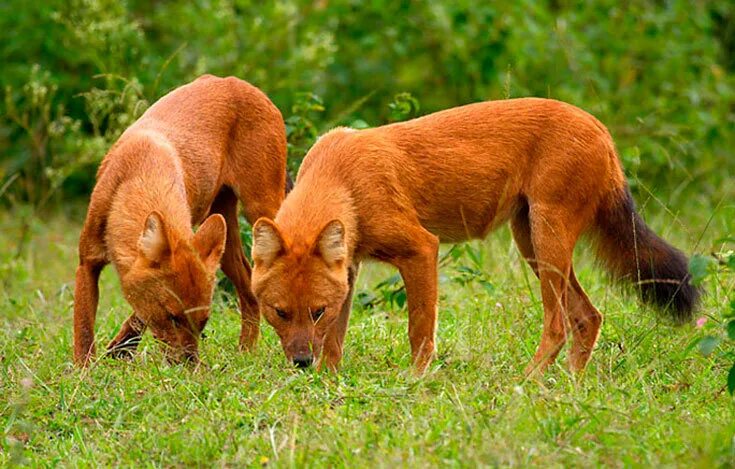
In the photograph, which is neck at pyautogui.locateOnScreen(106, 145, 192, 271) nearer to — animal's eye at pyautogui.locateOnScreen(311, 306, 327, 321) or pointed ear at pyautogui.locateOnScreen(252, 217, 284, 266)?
pointed ear at pyautogui.locateOnScreen(252, 217, 284, 266)

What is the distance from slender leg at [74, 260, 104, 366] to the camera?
6680mm

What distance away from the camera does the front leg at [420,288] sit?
651 centimetres

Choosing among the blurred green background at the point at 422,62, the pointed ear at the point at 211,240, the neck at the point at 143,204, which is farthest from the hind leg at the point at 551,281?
the blurred green background at the point at 422,62

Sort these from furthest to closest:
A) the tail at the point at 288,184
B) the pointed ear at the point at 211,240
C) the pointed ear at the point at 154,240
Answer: the tail at the point at 288,184, the pointed ear at the point at 211,240, the pointed ear at the point at 154,240

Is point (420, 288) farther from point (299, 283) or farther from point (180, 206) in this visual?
point (180, 206)

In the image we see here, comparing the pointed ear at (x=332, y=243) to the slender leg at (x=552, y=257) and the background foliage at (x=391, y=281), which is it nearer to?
the background foliage at (x=391, y=281)

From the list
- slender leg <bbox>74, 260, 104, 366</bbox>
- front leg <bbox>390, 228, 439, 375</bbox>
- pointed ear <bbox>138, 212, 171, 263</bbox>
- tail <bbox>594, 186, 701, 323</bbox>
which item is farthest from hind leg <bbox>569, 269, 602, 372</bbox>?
slender leg <bbox>74, 260, 104, 366</bbox>

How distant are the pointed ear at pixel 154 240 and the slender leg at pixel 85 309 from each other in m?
0.64

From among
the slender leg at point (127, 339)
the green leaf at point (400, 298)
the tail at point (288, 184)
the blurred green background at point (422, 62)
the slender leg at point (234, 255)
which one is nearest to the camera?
the slender leg at point (127, 339)

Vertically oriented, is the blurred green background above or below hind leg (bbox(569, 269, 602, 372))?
below

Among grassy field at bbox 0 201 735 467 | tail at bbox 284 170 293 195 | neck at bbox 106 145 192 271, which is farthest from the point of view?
tail at bbox 284 170 293 195

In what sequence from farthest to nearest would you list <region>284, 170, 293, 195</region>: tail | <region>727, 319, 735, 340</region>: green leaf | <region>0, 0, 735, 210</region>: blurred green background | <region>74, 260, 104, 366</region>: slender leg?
<region>0, 0, 735, 210</region>: blurred green background < <region>284, 170, 293, 195</region>: tail < <region>74, 260, 104, 366</region>: slender leg < <region>727, 319, 735, 340</region>: green leaf

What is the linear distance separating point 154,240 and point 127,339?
1.10m

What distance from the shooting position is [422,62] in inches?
527
